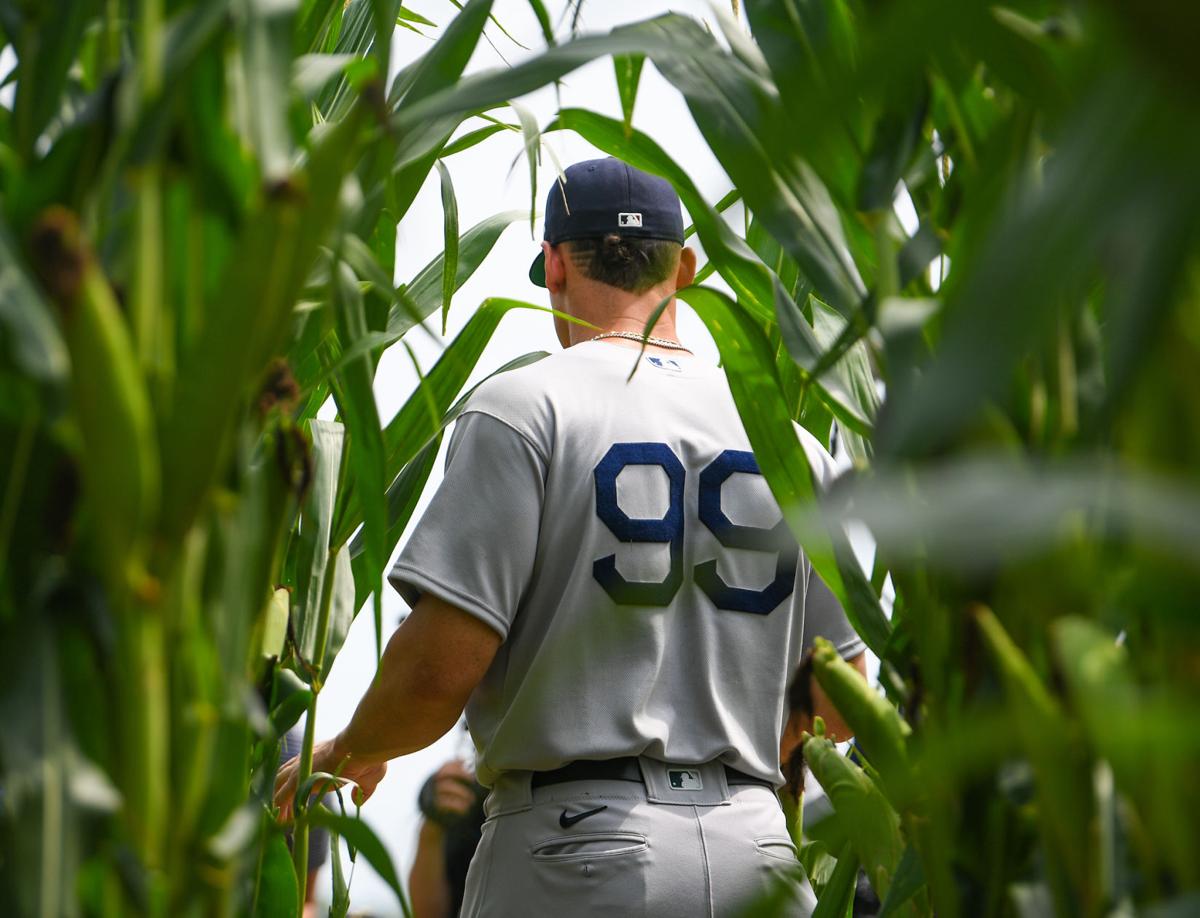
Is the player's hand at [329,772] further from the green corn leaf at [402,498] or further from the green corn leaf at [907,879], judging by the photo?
the green corn leaf at [907,879]

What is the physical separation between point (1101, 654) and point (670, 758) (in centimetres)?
102

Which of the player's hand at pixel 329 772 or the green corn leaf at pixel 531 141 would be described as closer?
the green corn leaf at pixel 531 141

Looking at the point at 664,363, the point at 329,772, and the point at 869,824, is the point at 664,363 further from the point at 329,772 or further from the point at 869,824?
the point at 869,824

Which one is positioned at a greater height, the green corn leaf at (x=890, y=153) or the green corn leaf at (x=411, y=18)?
the green corn leaf at (x=411, y=18)

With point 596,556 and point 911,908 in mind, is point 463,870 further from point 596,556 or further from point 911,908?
point 911,908

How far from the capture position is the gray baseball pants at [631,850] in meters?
1.45

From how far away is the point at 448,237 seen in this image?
124cm

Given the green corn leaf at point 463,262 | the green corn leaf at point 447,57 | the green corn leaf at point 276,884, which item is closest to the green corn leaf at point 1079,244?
the green corn leaf at point 447,57

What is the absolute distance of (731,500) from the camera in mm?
1616

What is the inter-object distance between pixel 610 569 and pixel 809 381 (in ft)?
2.44

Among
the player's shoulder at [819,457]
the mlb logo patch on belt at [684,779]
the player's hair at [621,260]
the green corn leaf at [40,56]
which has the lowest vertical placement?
the mlb logo patch on belt at [684,779]

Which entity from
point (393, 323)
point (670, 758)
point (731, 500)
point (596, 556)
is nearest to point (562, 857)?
point (670, 758)

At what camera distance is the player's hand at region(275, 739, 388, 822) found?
142 centimetres

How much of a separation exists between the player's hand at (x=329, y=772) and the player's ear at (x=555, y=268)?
2.25 feet
